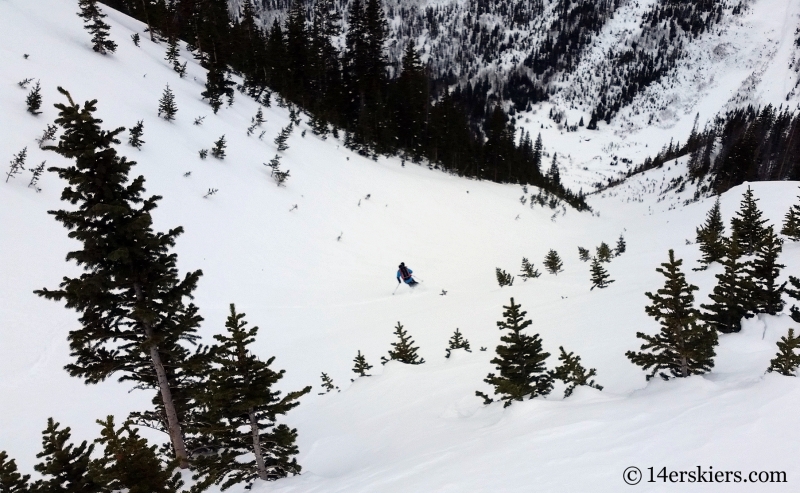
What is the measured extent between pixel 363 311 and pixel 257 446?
1064 centimetres

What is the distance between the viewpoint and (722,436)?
3.41 meters

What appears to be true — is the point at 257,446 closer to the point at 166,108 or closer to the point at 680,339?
the point at 680,339

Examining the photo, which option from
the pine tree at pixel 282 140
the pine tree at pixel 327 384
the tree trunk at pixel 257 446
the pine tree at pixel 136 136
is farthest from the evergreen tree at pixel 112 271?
the pine tree at pixel 282 140

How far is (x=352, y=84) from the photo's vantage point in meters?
47.8

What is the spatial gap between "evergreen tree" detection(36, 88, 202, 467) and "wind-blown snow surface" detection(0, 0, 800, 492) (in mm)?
2980

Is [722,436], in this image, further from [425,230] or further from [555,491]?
[425,230]

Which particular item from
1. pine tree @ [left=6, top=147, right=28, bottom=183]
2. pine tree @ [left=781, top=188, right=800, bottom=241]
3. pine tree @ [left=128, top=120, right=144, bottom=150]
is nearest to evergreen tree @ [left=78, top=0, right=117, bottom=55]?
pine tree @ [left=128, top=120, right=144, bottom=150]

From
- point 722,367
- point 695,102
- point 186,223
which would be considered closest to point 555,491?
point 722,367

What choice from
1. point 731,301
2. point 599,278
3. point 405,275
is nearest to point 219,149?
point 405,275

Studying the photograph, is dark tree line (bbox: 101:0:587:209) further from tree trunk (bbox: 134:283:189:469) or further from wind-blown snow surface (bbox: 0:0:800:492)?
tree trunk (bbox: 134:283:189:469)

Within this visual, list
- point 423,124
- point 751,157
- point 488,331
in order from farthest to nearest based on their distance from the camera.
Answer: point 751,157 < point 423,124 < point 488,331

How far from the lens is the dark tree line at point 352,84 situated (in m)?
39.2

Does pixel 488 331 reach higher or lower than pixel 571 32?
lower

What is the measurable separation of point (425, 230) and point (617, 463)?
24959 mm
